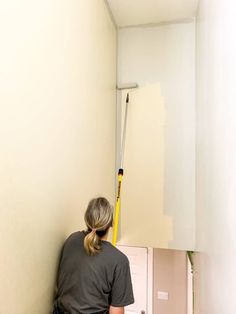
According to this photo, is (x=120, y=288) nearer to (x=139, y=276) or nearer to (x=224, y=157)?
(x=224, y=157)

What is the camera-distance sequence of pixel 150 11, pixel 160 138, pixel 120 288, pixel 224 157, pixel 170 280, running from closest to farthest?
pixel 224 157, pixel 120 288, pixel 150 11, pixel 160 138, pixel 170 280

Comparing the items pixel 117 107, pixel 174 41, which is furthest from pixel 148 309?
pixel 174 41

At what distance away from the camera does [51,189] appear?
1.37m

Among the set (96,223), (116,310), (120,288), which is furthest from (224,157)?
(116,310)

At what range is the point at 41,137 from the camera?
4.18 ft

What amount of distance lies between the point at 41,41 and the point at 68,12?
1.51ft

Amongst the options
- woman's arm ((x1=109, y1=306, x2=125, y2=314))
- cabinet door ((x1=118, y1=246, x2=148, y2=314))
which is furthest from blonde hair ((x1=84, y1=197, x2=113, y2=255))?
cabinet door ((x1=118, y1=246, x2=148, y2=314))

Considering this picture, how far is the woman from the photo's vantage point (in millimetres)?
1338

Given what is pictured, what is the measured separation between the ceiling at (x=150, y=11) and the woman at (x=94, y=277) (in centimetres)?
206

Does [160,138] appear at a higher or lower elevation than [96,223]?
higher

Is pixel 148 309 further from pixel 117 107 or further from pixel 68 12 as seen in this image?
pixel 68 12

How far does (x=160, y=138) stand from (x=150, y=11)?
4.13 feet

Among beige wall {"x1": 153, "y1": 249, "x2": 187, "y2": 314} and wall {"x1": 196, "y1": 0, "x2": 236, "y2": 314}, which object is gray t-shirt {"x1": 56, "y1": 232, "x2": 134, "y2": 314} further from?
beige wall {"x1": 153, "y1": 249, "x2": 187, "y2": 314}

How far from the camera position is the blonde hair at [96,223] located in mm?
1369
